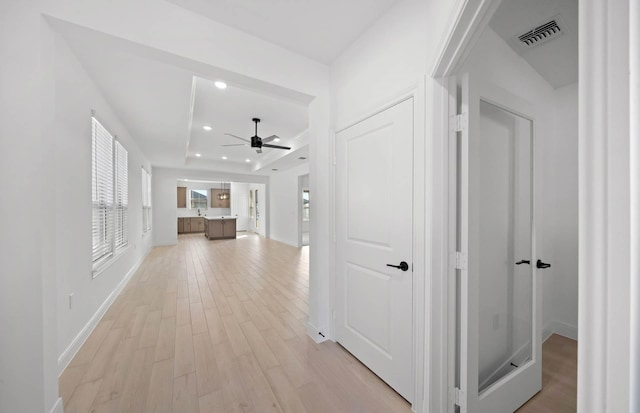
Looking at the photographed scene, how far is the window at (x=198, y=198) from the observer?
12508 mm

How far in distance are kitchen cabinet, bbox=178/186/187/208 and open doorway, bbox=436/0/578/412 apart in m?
13.1

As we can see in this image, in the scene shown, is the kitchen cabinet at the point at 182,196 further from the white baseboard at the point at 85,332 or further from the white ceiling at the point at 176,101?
the white baseboard at the point at 85,332

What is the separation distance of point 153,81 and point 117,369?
2.80m

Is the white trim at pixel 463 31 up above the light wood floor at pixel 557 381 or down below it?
above

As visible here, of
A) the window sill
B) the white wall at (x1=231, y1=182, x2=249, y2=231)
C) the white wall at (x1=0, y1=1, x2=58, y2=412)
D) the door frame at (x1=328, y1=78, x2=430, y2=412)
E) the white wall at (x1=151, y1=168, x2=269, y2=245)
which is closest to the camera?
the white wall at (x1=0, y1=1, x2=58, y2=412)

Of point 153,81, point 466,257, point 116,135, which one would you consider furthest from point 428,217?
point 116,135

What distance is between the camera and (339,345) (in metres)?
2.29

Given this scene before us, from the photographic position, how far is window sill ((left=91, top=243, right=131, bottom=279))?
8.85 ft

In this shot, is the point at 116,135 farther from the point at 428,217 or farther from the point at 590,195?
the point at 590,195

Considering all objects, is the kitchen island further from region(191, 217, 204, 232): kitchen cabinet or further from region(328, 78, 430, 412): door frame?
region(328, 78, 430, 412): door frame

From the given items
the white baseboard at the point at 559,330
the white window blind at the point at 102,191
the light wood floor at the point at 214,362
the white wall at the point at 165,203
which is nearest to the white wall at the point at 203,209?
the white wall at the point at 165,203

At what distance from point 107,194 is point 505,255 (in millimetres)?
4407

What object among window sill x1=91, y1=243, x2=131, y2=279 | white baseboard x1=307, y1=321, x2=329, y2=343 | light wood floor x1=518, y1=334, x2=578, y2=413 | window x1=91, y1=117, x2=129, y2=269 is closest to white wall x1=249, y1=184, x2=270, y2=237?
window x1=91, y1=117, x2=129, y2=269

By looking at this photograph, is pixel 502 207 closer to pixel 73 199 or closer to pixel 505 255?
pixel 505 255
